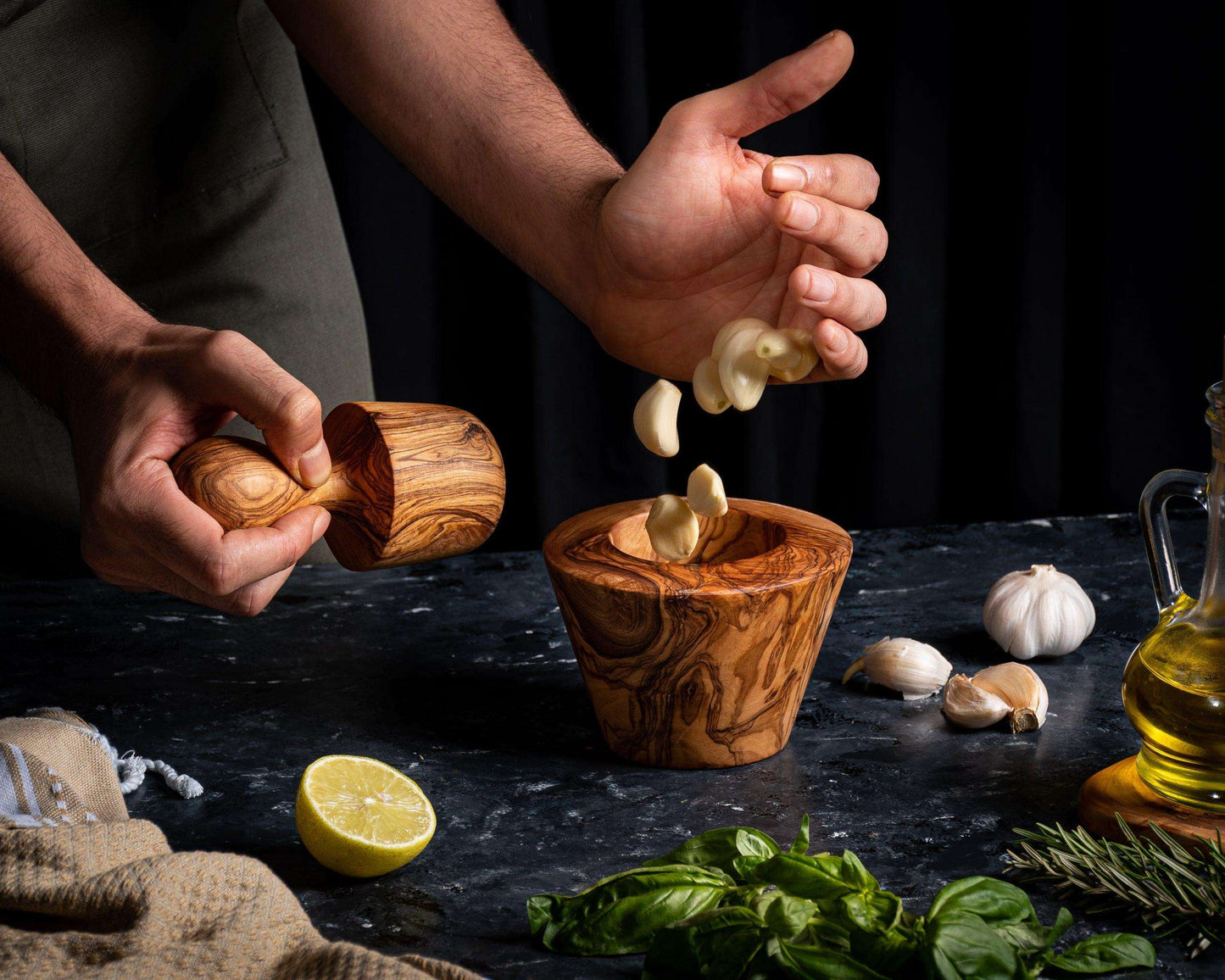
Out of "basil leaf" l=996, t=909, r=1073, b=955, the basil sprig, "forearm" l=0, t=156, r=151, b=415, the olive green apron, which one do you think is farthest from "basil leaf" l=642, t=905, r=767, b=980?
the olive green apron

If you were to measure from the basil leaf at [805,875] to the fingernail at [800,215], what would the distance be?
49 cm

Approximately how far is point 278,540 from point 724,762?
14.8 inches

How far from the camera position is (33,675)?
1.10m

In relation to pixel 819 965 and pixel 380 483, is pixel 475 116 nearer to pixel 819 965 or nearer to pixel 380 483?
pixel 380 483

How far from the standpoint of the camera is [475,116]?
1301mm

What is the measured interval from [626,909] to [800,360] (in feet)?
1.64

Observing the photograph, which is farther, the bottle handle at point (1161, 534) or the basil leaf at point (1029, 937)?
the bottle handle at point (1161, 534)

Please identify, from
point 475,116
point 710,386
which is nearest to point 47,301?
point 475,116

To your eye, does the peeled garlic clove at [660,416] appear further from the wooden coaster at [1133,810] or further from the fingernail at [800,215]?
the wooden coaster at [1133,810]

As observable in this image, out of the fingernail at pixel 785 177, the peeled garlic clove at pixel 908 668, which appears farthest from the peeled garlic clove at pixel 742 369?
the peeled garlic clove at pixel 908 668

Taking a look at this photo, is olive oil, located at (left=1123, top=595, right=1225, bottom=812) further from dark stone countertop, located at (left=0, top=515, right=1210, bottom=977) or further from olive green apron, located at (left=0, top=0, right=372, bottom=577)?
olive green apron, located at (left=0, top=0, right=372, bottom=577)

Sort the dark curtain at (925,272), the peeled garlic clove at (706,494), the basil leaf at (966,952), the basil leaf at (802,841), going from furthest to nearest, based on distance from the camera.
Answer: the dark curtain at (925,272), the peeled garlic clove at (706,494), the basil leaf at (802,841), the basil leaf at (966,952)

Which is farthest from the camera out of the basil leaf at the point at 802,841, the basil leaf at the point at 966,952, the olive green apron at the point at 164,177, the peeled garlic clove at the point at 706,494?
the olive green apron at the point at 164,177

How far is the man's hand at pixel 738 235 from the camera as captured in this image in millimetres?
950
